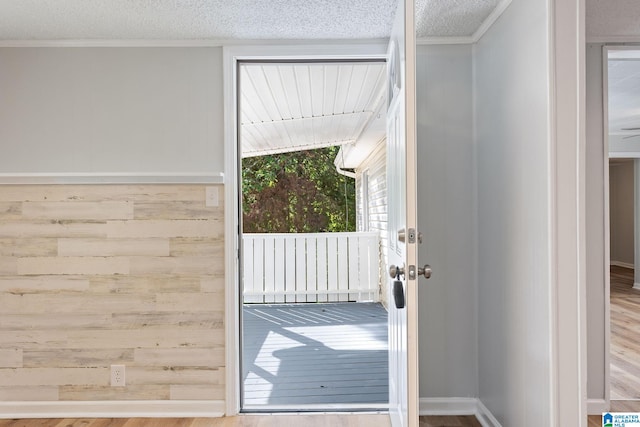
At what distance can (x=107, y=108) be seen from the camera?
285cm

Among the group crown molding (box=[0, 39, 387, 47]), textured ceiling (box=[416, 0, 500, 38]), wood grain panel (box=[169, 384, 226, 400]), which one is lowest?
wood grain panel (box=[169, 384, 226, 400])

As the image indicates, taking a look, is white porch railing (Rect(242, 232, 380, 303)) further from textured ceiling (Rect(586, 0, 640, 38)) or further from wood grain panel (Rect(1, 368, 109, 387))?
textured ceiling (Rect(586, 0, 640, 38))

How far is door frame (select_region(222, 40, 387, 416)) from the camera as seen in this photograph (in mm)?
2824

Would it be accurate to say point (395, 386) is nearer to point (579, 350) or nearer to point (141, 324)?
point (579, 350)

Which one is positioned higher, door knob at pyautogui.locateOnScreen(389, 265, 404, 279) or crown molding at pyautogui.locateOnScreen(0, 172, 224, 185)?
crown molding at pyautogui.locateOnScreen(0, 172, 224, 185)

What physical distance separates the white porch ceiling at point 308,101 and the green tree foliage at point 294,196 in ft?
11.7

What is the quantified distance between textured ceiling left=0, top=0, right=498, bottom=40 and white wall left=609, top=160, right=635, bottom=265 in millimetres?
9458

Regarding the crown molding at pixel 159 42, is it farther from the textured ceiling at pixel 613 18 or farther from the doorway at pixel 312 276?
the textured ceiling at pixel 613 18

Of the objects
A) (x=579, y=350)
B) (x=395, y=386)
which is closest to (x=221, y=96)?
(x=395, y=386)

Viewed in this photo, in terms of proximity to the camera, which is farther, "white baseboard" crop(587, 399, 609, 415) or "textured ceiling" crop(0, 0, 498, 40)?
"white baseboard" crop(587, 399, 609, 415)

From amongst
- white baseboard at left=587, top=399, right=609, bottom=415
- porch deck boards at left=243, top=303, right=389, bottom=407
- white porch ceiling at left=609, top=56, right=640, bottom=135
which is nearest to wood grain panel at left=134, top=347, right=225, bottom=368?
porch deck boards at left=243, top=303, right=389, bottom=407

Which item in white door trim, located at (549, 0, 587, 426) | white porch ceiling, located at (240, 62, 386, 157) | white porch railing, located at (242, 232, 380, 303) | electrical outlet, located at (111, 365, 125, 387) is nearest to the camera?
white door trim, located at (549, 0, 587, 426)

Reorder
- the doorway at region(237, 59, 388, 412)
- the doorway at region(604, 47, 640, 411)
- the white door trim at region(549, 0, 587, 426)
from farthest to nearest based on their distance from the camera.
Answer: the doorway at region(237, 59, 388, 412) < the doorway at region(604, 47, 640, 411) < the white door trim at region(549, 0, 587, 426)

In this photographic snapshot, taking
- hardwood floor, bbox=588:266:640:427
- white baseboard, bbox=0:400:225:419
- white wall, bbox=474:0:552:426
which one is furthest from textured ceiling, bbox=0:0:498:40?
hardwood floor, bbox=588:266:640:427
